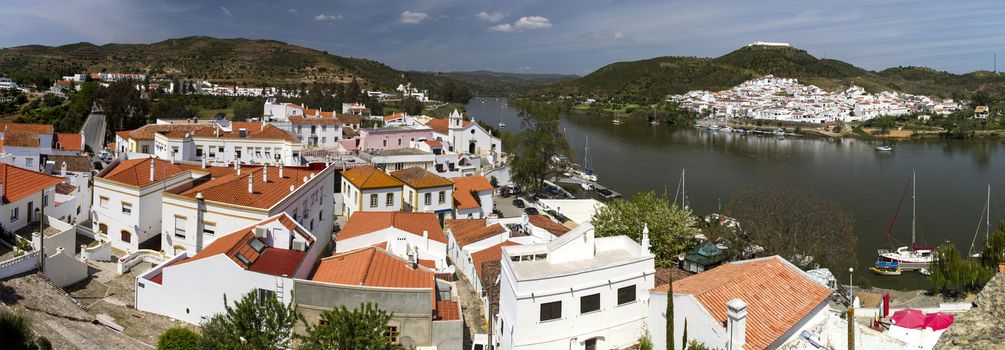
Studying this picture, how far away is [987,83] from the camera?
4562 inches

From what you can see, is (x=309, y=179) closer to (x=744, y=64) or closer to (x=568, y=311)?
(x=568, y=311)

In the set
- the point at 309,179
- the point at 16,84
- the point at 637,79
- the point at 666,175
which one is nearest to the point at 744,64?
the point at 637,79

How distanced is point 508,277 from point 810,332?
4.25 metres

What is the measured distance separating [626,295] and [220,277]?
6.50m

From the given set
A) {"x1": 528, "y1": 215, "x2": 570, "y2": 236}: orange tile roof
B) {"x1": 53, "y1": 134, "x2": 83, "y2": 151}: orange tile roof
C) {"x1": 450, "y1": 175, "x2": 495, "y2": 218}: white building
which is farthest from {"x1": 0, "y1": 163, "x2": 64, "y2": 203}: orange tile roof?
{"x1": 528, "y1": 215, "x2": 570, "y2": 236}: orange tile roof

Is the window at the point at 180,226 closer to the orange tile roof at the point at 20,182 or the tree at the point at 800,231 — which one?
the orange tile roof at the point at 20,182

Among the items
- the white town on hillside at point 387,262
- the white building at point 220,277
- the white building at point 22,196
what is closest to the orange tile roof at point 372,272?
the white town on hillside at point 387,262

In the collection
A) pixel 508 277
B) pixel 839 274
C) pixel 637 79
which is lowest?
pixel 839 274

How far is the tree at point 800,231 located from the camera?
17.7 metres

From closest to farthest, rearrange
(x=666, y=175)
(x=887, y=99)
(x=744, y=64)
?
(x=666, y=175) < (x=887, y=99) < (x=744, y=64)

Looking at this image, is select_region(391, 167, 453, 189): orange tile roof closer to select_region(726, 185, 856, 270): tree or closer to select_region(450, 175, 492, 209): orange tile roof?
select_region(450, 175, 492, 209): orange tile roof

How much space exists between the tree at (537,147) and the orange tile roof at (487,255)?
15.3 m

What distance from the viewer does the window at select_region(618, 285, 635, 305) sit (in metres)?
10.1

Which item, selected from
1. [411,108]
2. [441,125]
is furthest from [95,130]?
[411,108]
